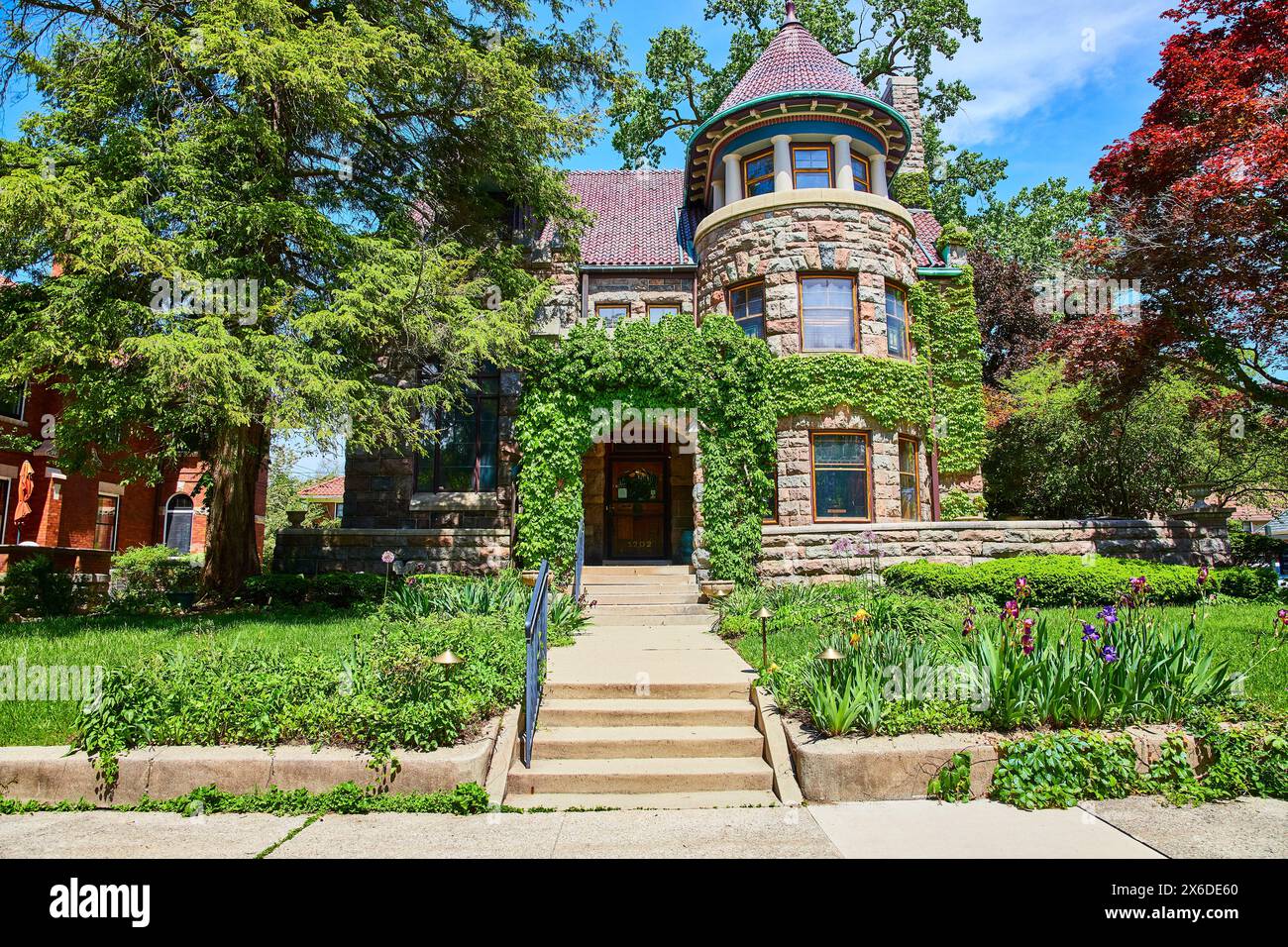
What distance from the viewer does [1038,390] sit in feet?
57.1

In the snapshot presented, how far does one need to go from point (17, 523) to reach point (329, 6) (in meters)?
15.1

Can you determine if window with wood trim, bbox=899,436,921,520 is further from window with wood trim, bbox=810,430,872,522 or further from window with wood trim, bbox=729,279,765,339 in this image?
window with wood trim, bbox=729,279,765,339

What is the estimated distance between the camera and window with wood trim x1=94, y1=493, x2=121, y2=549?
2120 cm

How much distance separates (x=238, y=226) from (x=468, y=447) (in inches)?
262

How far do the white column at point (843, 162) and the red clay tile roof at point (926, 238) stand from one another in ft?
8.00

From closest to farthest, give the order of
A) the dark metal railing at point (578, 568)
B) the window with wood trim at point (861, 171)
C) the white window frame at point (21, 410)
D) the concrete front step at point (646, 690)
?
the concrete front step at point (646, 690) → the dark metal railing at point (578, 568) → the window with wood trim at point (861, 171) → the white window frame at point (21, 410)

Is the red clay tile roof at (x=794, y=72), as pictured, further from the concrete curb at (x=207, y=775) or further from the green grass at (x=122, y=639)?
the concrete curb at (x=207, y=775)

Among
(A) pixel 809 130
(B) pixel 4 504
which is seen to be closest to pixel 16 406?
(B) pixel 4 504

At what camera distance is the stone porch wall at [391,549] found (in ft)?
45.3

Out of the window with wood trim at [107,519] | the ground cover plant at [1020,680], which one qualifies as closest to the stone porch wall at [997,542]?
the ground cover plant at [1020,680]

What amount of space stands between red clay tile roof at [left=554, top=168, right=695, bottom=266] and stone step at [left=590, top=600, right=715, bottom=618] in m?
8.31
